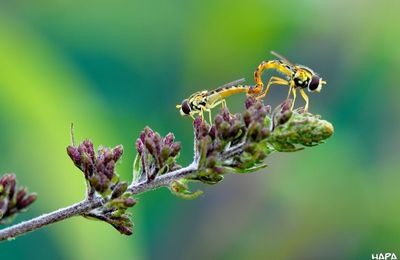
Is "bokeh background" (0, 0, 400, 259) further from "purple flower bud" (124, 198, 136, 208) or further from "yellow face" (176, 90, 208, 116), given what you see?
"purple flower bud" (124, 198, 136, 208)

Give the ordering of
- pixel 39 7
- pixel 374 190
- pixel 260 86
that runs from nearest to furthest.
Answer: pixel 260 86
pixel 374 190
pixel 39 7

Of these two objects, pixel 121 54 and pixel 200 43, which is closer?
pixel 121 54

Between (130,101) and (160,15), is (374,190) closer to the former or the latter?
(130,101)

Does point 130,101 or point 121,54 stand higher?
point 121,54

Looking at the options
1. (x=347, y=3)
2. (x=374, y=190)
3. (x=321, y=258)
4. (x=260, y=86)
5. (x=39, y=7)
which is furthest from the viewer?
(x=347, y=3)

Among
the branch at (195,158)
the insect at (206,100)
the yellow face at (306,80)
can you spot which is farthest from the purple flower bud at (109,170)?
the yellow face at (306,80)

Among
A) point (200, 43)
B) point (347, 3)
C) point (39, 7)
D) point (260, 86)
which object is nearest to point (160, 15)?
point (200, 43)

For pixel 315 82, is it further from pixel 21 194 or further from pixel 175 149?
pixel 21 194

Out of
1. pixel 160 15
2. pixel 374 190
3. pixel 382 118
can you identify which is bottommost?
pixel 374 190

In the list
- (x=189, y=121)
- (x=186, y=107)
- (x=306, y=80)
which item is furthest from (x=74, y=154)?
(x=189, y=121)
